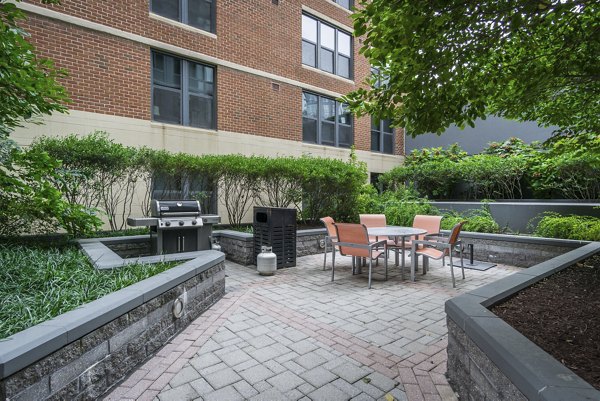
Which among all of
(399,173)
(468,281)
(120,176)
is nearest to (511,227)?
(468,281)

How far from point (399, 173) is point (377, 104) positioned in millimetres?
9236

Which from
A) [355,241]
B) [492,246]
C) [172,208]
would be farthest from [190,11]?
[492,246]

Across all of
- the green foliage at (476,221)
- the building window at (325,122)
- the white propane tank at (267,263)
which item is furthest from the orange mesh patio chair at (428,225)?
the building window at (325,122)

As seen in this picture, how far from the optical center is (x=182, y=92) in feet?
30.6

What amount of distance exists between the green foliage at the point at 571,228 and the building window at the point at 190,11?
977 centimetres

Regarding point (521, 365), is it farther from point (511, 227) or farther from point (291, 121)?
point (291, 121)

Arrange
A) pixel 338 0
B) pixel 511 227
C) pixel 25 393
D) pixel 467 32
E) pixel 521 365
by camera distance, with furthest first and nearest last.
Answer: pixel 338 0, pixel 511 227, pixel 467 32, pixel 25 393, pixel 521 365

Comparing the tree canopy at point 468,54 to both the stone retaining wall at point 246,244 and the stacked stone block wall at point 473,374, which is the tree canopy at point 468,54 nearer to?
the stacked stone block wall at point 473,374

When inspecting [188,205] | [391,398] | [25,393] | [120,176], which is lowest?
[391,398]

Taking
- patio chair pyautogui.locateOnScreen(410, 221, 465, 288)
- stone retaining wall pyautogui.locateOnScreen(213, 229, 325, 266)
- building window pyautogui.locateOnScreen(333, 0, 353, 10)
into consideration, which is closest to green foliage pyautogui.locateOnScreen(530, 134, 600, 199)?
patio chair pyautogui.locateOnScreen(410, 221, 465, 288)

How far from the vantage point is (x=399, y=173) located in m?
11.9

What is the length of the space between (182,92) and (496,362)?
9.46 m

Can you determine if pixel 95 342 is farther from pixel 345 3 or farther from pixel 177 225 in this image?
pixel 345 3

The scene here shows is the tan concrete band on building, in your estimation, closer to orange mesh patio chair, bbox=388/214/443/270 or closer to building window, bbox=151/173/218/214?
building window, bbox=151/173/218/214
